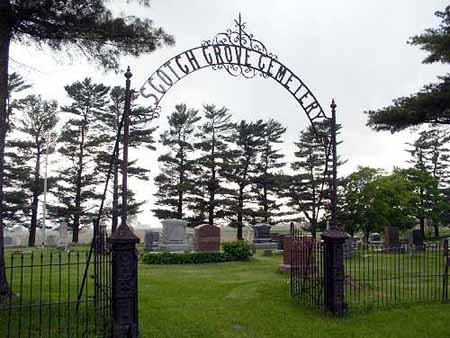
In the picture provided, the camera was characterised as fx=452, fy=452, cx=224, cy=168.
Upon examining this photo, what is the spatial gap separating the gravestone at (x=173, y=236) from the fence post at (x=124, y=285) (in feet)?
50.6

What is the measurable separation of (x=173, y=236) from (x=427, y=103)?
1268 centimetres

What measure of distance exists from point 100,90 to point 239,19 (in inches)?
1058

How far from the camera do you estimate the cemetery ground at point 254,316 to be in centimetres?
655

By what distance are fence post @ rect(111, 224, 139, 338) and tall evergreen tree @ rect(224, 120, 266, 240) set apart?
27238mm

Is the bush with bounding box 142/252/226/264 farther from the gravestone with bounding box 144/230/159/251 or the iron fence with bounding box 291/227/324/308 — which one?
the iron fence with bounding box 291/227/324/308

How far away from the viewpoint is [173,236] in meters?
21.7

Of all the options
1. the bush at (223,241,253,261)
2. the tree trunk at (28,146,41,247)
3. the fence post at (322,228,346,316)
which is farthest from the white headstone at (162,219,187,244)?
the tree trunk at (28,146,41,247)

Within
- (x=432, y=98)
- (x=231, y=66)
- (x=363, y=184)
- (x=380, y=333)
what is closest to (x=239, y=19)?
(x=231, y=66)

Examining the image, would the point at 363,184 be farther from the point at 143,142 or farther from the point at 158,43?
the point at 158,43

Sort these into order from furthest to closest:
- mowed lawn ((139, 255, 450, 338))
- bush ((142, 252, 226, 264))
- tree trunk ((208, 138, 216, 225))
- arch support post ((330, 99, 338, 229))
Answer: tree trunk ((208, 138, 216, 225))
bush ((142, 252, 226, 264))
arch support post ((330, 99, 338, 229))
mowed lawn ((139, 255, 450, 338))

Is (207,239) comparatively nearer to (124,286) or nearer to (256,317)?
(256,317)

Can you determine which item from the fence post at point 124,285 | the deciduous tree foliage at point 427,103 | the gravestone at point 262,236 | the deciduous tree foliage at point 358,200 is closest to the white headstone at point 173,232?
the gravestone at point 262,236

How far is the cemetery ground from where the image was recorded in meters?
6.55

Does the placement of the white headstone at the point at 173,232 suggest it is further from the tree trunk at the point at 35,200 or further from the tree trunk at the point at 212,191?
the tree trunk at the point at 35,200
